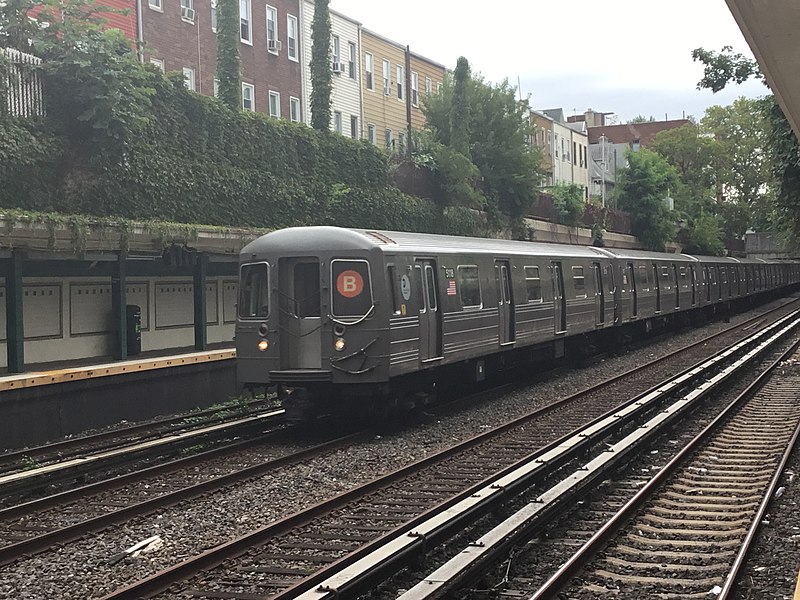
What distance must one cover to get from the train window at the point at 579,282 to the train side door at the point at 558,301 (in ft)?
2.86

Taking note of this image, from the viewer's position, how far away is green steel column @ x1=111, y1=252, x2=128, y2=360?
1677 centimetres

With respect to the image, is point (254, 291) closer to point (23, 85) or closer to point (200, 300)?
point (200, 300)

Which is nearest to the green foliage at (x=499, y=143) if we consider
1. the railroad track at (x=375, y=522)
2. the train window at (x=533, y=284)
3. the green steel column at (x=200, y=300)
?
the train window at (x=533, y=284)

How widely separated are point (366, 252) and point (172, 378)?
5418mm

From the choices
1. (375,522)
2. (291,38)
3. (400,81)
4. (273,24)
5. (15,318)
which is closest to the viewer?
(375,522)

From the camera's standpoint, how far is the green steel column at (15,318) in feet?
47.9

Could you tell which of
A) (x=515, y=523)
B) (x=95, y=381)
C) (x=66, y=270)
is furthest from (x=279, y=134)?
(x=515, y=523)

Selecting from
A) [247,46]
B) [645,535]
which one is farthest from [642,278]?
[645,535]

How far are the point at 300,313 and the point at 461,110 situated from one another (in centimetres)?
2173

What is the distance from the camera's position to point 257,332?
516 inches

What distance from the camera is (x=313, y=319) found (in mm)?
12852

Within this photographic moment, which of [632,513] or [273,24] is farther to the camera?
[273,24]

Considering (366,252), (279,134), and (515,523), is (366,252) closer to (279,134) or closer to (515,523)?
(515,523)

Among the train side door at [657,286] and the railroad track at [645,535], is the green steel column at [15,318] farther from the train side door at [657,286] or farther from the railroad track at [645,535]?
the train side door at [657,286]
